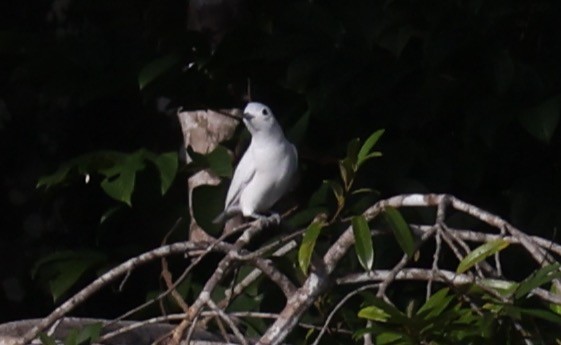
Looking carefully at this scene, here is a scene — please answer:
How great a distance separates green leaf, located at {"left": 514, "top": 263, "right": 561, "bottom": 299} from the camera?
7.53 ft

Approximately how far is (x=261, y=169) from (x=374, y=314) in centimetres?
139

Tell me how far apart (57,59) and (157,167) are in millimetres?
436

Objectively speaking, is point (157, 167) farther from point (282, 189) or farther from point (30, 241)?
point (30, 241)

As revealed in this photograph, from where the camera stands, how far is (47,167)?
4.96 m

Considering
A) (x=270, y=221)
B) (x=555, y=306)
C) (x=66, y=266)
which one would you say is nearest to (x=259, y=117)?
(x=270, y=221)

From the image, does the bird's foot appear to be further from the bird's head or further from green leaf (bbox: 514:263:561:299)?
green leaf (bbox: 514:263:561:299)

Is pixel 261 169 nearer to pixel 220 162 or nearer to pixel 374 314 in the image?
pixel 220 162

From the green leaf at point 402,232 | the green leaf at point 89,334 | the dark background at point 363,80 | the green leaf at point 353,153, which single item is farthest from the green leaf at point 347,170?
the dark background at point 363,80

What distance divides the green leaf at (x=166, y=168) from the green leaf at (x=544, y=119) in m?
0.87

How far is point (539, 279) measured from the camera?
7.56ft

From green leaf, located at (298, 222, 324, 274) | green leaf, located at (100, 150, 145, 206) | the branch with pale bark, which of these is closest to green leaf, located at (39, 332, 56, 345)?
the branch with pale bark

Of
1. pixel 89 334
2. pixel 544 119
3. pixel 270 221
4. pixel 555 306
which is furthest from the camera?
pixel 544 119

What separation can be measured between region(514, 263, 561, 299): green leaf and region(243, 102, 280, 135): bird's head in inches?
53.8

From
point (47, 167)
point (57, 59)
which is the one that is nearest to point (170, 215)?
point (57, 59)
